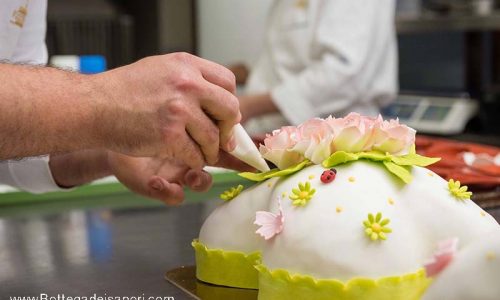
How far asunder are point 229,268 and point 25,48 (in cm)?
70

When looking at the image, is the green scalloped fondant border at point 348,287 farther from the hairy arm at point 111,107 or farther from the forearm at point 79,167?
the forearm at point 79,167

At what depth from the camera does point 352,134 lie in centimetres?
88

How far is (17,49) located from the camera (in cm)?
141

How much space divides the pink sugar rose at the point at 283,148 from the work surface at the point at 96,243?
0.65 feet

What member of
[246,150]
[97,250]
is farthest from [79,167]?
[246,150]

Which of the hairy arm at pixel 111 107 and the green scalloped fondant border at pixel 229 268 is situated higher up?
the hairy arm at pixel 111 107

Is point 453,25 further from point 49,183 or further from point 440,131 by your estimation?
point 49,183

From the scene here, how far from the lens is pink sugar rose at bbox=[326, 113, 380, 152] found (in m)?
0.89

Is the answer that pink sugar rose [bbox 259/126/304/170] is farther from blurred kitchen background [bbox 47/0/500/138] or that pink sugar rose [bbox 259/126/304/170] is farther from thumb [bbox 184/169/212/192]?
blurred kitchen background [bbox 47/0/500/138]

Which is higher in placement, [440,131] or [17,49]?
[17,49]

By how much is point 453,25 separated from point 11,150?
2228 mm

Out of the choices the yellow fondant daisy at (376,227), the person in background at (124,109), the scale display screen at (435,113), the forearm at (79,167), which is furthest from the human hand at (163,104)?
the scale display screen at (435,113)

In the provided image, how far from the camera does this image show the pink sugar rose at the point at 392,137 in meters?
0.90

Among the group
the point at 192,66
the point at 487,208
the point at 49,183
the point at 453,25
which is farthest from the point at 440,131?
the point at 192,66
